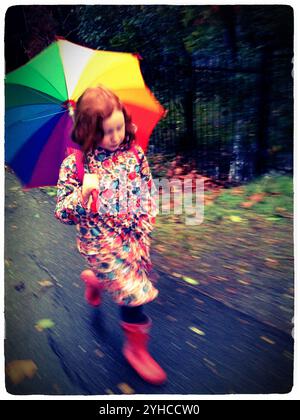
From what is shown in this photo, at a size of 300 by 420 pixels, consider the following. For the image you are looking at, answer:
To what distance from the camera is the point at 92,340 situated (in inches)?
89.4

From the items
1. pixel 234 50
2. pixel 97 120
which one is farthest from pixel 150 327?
pixel 234 50

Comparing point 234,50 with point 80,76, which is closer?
point 80,76

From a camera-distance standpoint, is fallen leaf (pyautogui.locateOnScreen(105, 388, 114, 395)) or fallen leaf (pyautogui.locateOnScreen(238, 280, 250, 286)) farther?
fallen leaf (pyautogui.locateOnScreen(238, 280, 250, 286))

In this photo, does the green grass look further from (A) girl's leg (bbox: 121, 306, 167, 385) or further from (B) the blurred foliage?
(A) girl's leg (bbox: 121, 306, 167, 385)

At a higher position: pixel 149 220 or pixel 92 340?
pixel 149 220

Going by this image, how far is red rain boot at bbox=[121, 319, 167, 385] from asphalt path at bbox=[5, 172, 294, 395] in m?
0.04

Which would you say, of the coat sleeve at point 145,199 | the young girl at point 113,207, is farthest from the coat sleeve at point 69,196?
the coat sleeve at point 145,199

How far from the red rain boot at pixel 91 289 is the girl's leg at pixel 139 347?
348 millimetres

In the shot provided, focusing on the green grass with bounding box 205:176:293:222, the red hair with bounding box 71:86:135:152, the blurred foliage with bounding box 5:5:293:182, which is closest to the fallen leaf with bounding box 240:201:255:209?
the green grass with bounding box 205:176:293:222

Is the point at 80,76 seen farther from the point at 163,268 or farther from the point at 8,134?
the point at 163,268

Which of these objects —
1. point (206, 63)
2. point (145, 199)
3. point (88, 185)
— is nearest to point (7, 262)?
point (88, 185)

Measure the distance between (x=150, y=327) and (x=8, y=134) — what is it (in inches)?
58.7

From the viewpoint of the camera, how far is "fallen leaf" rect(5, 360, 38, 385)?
2207 mm

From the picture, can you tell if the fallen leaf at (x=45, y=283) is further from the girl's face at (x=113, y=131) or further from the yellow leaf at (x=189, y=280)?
the girl's face at (x=113, y=131)
